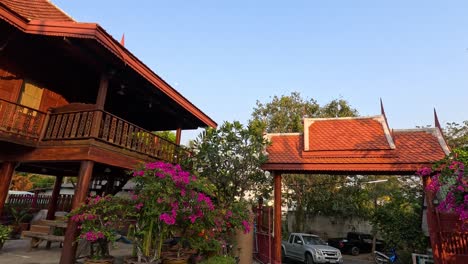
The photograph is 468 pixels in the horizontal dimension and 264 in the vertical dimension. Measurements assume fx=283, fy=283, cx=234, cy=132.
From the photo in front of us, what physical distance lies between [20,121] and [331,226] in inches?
846

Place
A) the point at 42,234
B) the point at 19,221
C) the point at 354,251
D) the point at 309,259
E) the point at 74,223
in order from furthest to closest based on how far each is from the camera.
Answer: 1. the point at 354,251
2. the point at 19,221
3. the point at 309,259
4. the point at 42,234
5. the point at 74,223

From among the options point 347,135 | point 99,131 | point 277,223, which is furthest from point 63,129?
point 347,135

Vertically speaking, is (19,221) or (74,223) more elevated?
(74,223)

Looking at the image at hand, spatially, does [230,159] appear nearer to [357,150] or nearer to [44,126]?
A: [357,150]

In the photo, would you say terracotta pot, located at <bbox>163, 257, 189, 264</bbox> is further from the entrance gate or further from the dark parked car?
the dark parked car

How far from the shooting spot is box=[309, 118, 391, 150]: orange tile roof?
10539mm

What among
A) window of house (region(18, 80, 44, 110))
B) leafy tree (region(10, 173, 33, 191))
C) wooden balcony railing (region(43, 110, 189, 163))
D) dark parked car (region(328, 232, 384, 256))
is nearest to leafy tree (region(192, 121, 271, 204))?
wooden balcony railing (region(43, 110, 189, 163))

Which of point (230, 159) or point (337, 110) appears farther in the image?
point (337, 110)

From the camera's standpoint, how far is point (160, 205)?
5867 millimetres

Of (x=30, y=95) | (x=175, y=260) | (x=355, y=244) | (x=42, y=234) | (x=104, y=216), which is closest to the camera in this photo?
(x=104, y=216)

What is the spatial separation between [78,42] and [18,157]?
141 inches

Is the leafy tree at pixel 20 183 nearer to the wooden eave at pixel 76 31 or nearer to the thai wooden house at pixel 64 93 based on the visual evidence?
the thai wooden house at pixel 64 93

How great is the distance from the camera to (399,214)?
1291 centimetres

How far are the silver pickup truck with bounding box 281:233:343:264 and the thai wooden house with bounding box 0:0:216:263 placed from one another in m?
7.73
